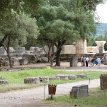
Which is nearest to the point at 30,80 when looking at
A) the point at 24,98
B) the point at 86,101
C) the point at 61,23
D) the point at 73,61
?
the point at 24,98

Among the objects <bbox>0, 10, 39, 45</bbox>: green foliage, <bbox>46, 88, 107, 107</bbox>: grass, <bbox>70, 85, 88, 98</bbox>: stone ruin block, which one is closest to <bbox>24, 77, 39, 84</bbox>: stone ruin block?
<bbox>46, 88, 107, 107</bbox>: grass

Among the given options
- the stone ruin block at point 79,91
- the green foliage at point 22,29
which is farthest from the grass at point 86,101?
the green foliage at point 22,29

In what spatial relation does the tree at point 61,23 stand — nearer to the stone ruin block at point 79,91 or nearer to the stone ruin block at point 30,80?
the stone ruin block at point 30,80

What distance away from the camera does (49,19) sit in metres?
53.2

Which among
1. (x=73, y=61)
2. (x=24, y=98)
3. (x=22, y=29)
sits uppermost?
(x=22, y=29)

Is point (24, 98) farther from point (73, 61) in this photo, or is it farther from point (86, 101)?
point (73, 61)

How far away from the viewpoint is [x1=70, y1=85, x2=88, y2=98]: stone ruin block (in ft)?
65.5

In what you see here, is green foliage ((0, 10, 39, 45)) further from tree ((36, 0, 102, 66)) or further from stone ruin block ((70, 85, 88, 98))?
stone ruin block ((70, 85, 88, 98))

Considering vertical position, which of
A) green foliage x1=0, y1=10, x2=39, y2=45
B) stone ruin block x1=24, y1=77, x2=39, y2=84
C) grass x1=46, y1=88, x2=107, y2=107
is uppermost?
green foliage x1=0, y1=10, x2=39, y2=45

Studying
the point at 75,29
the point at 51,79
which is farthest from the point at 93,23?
the point at 51,79

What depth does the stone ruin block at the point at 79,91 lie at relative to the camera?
65.5ft

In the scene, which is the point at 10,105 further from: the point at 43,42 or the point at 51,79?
the point at 43,42

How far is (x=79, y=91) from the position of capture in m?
20.2

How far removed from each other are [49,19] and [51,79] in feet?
78.3
